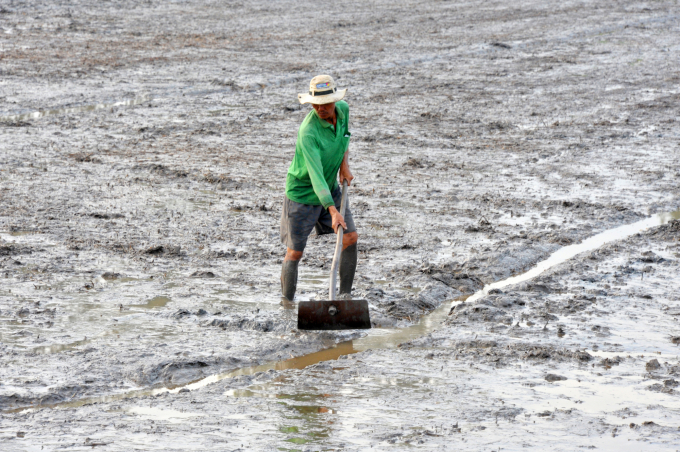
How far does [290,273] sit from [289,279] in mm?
55

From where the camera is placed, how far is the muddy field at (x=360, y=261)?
5.00 metres

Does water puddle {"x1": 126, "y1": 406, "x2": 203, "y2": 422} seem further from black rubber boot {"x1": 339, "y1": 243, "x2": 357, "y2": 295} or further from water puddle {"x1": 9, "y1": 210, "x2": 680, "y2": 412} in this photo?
black rubber boot {"x1": 339, "y1": 243, "x2": 357, "y2": 295}

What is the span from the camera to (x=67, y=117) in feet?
42.0

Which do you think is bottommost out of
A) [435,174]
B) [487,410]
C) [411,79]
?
[487,410]

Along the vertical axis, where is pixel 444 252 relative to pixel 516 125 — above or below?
below

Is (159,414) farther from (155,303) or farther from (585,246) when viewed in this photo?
(585,246)

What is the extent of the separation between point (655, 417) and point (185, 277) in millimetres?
3930

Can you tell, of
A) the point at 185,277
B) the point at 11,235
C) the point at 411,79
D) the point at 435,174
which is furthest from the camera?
the point at 411,79

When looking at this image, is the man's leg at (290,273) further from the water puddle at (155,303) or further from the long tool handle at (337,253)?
the water puddle at (155,303)

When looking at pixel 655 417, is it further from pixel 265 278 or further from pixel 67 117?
pixel 67 117

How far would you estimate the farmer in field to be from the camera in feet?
19.5

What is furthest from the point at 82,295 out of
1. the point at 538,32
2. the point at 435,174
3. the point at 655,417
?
the point at 538,32

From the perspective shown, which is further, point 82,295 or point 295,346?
point 82,295

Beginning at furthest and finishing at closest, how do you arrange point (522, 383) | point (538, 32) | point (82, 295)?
point (538, 32), point (82, 295), point (522, 383)
